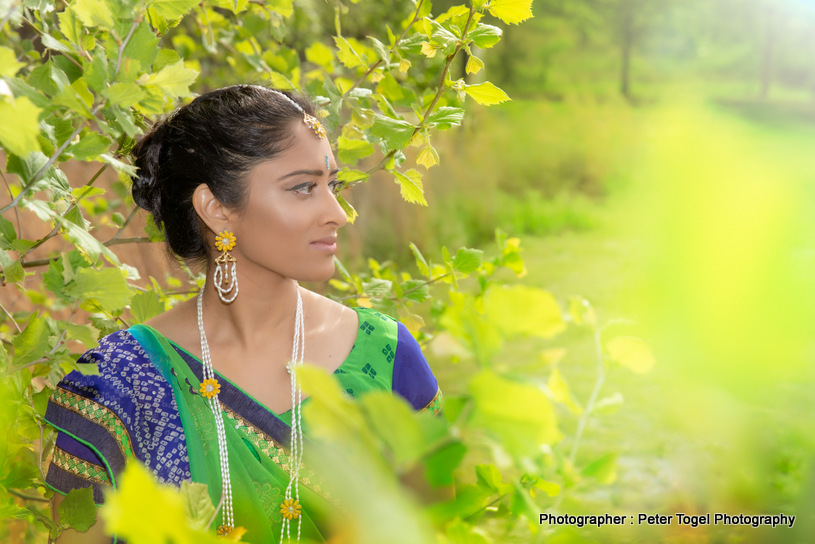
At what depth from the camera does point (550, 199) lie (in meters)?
5.61

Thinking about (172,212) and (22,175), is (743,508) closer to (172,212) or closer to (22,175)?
(172,212)

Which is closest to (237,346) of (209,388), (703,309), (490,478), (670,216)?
(209,388)

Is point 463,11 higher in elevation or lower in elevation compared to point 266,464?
higher

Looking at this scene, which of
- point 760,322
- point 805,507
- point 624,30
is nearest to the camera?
point 805,507

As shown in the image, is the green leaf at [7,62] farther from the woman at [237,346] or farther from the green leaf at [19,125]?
the woman at [237,346]

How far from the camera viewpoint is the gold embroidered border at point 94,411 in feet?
3.24

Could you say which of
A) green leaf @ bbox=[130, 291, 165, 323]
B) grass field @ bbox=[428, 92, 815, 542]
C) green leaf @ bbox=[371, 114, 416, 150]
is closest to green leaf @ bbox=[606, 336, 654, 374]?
green leaf @ bbox=[371, 114, 416, 150]

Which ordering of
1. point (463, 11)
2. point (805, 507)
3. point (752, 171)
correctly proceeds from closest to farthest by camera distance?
point (463, 11) < point (805, 507) < point (752, 171)

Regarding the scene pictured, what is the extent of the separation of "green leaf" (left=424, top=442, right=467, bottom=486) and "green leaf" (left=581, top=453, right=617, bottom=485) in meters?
0.08

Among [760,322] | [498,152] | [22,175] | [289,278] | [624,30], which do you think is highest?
[22,175]

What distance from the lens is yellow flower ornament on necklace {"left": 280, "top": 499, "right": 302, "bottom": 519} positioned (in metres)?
1.01

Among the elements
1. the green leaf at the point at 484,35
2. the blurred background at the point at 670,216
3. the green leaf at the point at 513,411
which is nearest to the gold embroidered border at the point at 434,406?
A: the green leaf at the point at 484,35

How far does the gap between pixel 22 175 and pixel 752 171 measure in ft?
16.0

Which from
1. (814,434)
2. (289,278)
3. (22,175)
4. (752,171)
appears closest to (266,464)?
(289,278)
